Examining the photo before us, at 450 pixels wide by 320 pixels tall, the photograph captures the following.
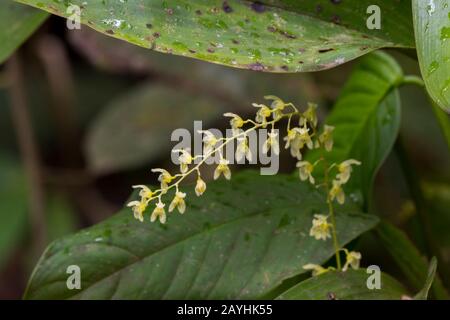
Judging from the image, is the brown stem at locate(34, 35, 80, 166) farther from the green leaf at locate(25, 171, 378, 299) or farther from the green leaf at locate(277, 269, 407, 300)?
the green leaf at locate(277, 269, 407, 300)

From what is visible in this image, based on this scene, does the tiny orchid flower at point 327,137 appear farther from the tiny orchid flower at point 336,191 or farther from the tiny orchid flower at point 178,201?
the tiny orchid flower at point 178,201

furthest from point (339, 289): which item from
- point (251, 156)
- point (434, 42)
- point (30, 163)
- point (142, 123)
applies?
point (30, 163)

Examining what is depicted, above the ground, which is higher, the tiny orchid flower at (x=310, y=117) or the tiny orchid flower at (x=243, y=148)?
A: the tiny orchid flower at (x=310, y=117)

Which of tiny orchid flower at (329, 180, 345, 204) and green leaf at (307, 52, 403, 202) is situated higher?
green leaf at (307, 52, 403, 202)

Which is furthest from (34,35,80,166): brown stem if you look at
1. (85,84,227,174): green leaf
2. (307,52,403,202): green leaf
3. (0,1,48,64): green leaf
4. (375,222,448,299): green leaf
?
(375,222,448,299): green leaf

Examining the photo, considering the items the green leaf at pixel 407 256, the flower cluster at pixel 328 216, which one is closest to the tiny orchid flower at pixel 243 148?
the flower cluster at pixel 328 216

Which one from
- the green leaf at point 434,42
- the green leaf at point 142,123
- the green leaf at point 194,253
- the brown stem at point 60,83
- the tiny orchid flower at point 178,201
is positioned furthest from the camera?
the brown stem at point 60,83
